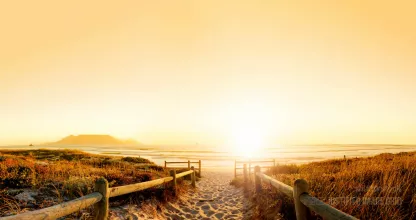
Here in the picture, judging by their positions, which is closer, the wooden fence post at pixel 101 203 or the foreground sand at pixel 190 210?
the wooden fence post at pixel 101 203

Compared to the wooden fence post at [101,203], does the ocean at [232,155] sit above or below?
below

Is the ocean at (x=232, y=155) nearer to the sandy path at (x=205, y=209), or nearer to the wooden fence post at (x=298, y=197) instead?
the sandy path at (x=205, y=209)

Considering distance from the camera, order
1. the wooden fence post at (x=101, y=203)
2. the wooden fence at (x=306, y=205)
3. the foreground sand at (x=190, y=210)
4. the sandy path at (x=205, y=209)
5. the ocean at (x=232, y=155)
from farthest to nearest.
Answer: the ocean at (x=232, y=155), the sandy path at (x=205, y=209), the foreground sand at (x=190, y=210), the wooden fence post at (x=101, y=203), the wooden fence at (x=306, y=205)

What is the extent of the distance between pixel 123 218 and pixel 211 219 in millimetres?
2522

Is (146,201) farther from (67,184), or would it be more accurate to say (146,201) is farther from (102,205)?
(102,205)

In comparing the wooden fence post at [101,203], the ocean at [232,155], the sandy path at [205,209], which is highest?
the wooden fence post at [101,203]

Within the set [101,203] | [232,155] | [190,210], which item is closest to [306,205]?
[101,203]

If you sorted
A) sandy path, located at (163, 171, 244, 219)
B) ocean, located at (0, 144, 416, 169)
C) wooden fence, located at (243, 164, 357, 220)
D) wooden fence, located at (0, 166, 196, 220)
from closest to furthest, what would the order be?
wooden fence, located at (0, 166, 196, 220) → wooden fence, located at (243, 164, 357, 220) → sandy path, located at (163, 171, 244, 219) → ocean, located at (0, 144, 416, 169)

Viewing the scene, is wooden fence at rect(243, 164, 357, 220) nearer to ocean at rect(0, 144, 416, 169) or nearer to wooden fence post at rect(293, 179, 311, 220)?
wooden fence post at rect(293, 179, 311, 220)

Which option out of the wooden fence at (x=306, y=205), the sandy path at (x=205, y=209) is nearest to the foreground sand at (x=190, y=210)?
the sandy path at (x=205, y=209)

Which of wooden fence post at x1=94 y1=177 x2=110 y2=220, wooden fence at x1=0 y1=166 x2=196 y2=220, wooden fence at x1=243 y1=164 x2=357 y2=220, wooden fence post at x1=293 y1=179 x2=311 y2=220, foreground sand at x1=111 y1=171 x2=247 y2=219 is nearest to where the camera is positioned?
wooden fence at x1=0 y1=166 x2=196 y2=220

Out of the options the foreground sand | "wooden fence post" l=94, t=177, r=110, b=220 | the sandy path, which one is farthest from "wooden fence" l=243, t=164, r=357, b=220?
"wooden fence post" l=94, t=177, r=110, b=220

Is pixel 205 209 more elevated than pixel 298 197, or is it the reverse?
pixel 298 197

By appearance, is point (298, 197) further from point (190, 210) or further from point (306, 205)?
point (190, 210)
